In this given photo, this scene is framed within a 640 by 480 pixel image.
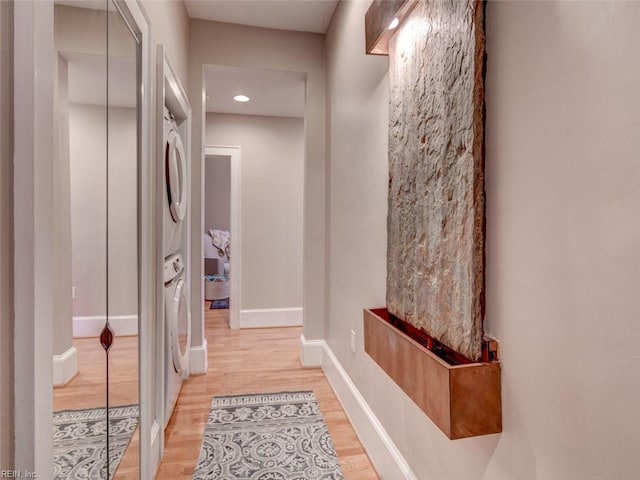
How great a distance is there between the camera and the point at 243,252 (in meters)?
4.13

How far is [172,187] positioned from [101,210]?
2.90 ft

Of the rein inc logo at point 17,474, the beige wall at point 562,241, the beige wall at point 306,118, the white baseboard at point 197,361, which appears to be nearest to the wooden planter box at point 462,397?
the beige wall at point 562,241

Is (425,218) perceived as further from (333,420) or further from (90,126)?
(333,420)

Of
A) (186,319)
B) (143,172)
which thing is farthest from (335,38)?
(186,319)

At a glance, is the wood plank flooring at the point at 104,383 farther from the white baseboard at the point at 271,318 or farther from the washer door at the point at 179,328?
the white baseboard at the point at 271,318

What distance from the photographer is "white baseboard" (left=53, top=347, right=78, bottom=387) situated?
802 millimetres

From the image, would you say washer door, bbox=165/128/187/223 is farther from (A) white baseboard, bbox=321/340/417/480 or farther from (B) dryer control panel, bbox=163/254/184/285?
(A) white baseboard, bbox=321/340/417/480

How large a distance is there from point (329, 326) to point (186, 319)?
1.05m

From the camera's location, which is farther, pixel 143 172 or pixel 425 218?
pixel 143 172

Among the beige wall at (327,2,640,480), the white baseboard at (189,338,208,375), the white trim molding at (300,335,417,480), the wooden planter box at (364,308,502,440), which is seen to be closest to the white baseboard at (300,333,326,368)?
the white trim molding at (300,335,417,480)

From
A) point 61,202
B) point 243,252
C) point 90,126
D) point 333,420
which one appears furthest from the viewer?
point 243,252

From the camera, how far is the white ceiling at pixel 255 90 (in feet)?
9.70

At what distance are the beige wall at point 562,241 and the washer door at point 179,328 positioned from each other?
1.48 metres

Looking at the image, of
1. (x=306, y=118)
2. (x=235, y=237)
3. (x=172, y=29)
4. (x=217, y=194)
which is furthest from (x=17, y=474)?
(x=217, y=194)
